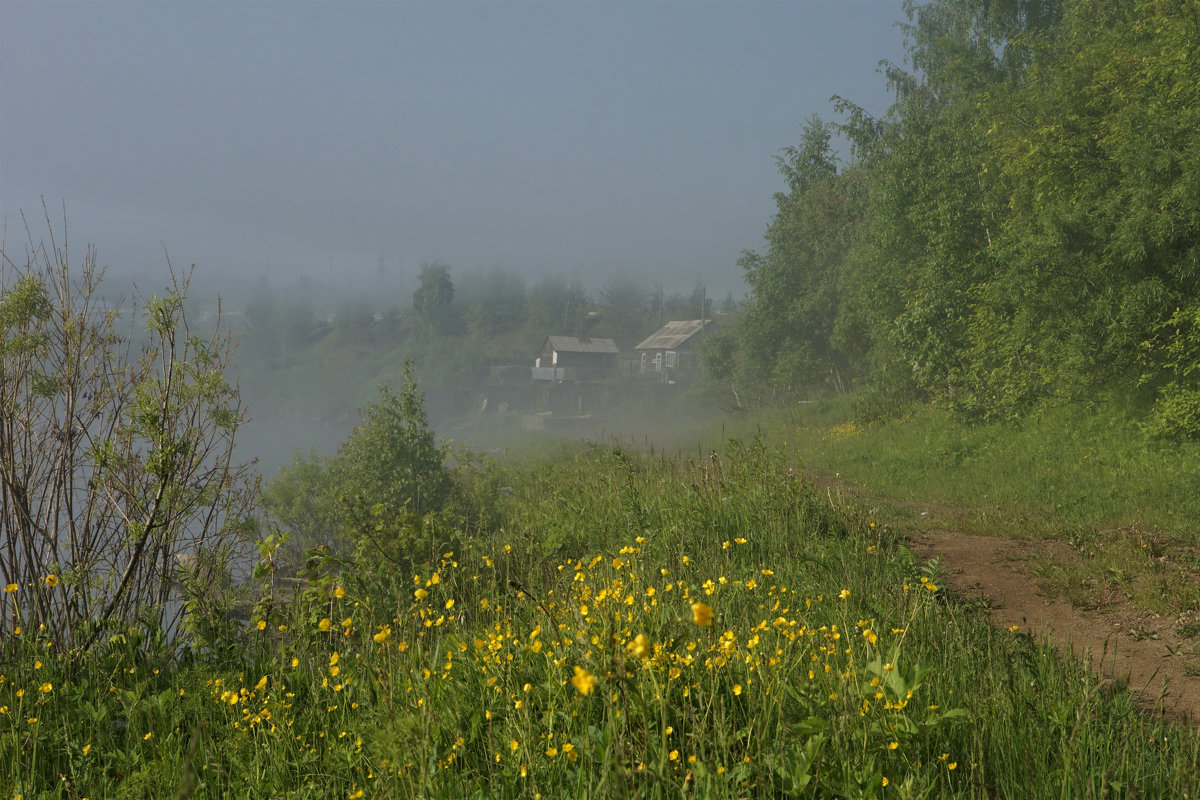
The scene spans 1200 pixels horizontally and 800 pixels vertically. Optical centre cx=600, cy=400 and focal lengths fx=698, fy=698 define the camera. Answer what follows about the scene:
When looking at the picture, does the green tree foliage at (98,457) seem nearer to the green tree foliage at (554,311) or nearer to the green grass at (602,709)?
the green grass at (602,709)

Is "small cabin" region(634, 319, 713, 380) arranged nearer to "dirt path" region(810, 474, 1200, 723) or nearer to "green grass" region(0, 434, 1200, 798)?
"dirt path" region(810, 474, 1200, 723)

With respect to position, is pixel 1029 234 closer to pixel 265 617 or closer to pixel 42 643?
pixel 265 617

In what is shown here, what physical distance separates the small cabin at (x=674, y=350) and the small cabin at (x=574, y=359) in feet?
20.3

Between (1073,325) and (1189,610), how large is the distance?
32.5 ft

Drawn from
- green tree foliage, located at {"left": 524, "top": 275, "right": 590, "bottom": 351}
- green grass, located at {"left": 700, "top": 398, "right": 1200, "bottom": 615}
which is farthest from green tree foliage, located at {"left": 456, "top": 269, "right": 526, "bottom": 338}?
green grass, located at {"left": 700, "top": 398, "right": 1200, "bottom": 615}

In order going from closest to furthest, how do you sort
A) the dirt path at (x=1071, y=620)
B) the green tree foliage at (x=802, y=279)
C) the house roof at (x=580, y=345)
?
1. the dirt path at (x=1071, y=620)
2. the green tree foliage at (x=802, y=279)
3. the house roof at (x=580, y=345)

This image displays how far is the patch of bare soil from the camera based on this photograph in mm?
4352

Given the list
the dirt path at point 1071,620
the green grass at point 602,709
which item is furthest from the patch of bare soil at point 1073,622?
the green grass at point 602,709

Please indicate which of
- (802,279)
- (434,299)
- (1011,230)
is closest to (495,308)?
(434,299)

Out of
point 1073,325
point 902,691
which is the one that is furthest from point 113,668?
point 1073,325

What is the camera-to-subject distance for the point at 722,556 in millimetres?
6340

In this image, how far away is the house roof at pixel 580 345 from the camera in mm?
74125

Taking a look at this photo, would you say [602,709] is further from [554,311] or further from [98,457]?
[554,311]

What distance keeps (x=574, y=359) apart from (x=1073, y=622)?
6959 cm
